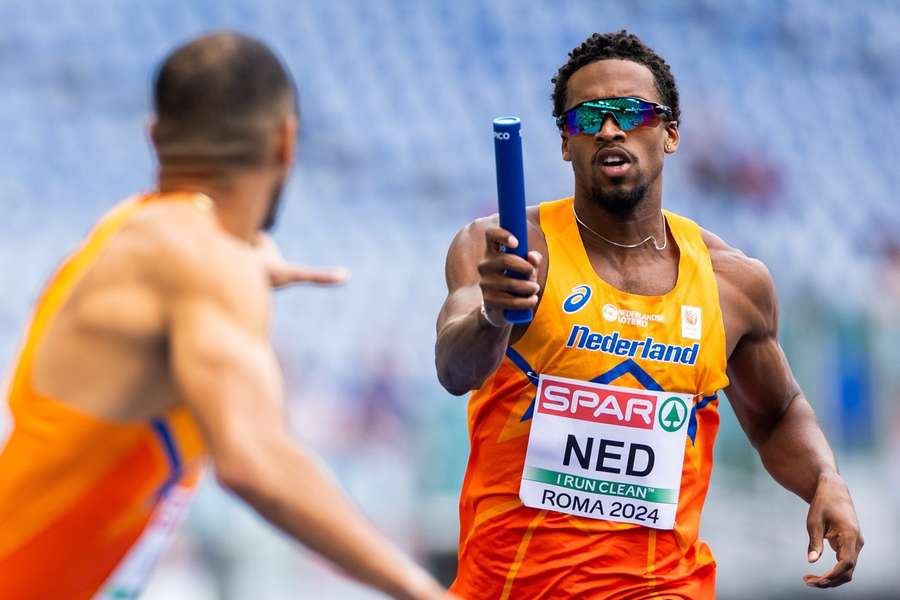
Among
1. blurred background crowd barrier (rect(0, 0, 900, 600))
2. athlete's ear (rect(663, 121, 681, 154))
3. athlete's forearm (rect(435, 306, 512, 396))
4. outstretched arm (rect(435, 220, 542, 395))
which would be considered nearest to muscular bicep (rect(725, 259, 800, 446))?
athlete's ear (rect(663, 121, 681, 154))

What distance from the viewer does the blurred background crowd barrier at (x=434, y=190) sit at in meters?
8.16

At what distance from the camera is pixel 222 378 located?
2143 millimetres

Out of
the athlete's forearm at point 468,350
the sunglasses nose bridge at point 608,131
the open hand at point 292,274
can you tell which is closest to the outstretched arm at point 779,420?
the sunglasses nose bridge at point 608,131

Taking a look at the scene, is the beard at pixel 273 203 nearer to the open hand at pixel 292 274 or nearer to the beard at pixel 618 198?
the open hand at pixel 292 274

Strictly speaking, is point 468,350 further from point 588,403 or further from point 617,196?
point 617,196

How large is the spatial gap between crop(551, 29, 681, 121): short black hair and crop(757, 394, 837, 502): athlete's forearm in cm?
104

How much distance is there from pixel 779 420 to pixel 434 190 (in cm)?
603

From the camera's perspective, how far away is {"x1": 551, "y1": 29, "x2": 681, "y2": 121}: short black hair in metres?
4.28

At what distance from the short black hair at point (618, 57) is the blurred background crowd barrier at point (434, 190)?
3.89m

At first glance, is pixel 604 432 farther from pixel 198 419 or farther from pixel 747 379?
pixel 198 419

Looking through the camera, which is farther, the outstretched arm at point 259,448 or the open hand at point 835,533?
the open hand at point 835,533

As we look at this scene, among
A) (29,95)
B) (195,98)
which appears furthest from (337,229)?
(195,98)

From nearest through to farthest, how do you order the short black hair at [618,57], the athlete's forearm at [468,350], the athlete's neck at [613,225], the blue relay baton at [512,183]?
the blue relay baton at [512,183] → the athlete's forearm at [468,350] → the athlete's neck at [613,225] → the short black hair at [618,57]

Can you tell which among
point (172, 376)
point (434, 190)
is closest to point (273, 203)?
point (172, 376)
